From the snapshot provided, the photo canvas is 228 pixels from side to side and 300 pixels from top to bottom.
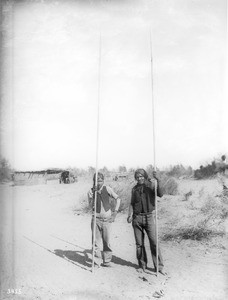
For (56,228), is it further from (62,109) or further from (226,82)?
(226,82)

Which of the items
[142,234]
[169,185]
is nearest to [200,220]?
[142,234]

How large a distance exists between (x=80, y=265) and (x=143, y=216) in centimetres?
141

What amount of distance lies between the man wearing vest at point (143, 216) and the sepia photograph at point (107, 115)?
0.02 m

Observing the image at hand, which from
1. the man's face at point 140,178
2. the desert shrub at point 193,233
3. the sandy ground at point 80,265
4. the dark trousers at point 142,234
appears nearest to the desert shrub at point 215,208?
the desert shrub at point 193,233

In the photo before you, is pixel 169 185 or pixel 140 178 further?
pixel 169 185

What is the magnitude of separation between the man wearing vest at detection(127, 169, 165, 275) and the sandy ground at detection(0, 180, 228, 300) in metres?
0.27

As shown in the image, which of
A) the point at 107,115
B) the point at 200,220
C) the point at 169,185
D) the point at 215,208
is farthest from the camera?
the point at 169,185

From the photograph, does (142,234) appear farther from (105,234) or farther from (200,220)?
(200,220)

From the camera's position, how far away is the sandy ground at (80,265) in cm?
463

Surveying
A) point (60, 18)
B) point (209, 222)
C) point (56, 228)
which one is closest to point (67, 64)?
point (60, 18)

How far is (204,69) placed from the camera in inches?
216

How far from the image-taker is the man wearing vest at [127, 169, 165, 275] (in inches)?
189

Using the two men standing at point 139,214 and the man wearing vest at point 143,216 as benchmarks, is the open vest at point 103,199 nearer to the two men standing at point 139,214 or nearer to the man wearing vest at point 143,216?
the two men standing at point 139,214

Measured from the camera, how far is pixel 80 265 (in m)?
5.28
